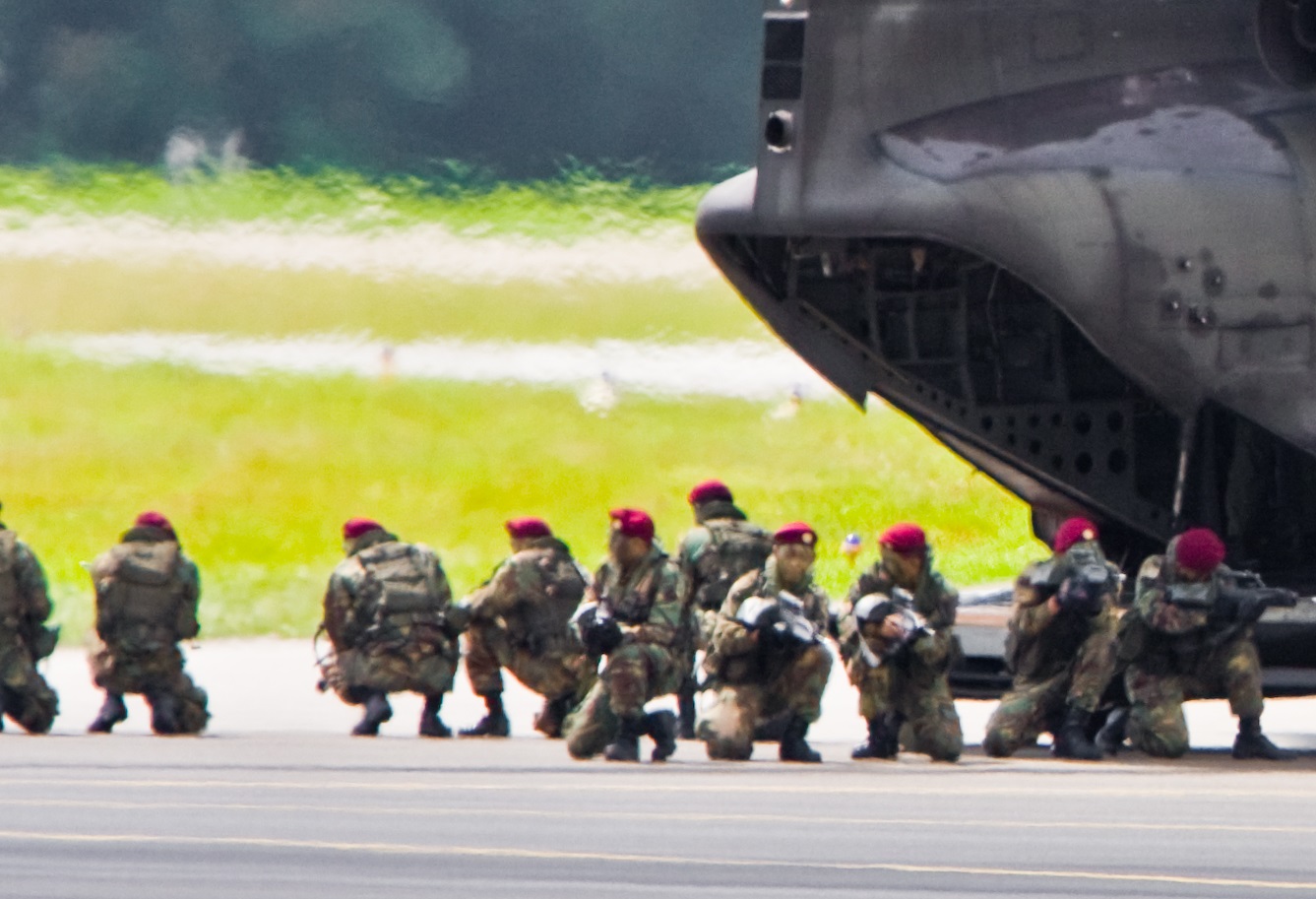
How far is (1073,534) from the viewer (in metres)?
15.2

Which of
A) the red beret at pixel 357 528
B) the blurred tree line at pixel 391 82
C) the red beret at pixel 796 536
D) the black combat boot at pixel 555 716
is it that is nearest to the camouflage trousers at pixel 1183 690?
the red beret at pixel 796 536

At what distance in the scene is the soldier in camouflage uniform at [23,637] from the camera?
1670cm

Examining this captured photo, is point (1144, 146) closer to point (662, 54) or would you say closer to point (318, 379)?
point (318, 379)

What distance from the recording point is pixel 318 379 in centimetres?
2927

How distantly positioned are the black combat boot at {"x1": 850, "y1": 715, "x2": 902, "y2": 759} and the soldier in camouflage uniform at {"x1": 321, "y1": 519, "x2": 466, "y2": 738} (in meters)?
2.55

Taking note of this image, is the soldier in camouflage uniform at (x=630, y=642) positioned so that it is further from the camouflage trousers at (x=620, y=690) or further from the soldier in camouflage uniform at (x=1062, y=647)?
the soldier in camouflage uniform at (x=1062, y=647)

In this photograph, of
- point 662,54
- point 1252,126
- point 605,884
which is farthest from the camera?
point 662,54

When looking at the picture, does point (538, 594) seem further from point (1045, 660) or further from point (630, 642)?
point (1045, 660)

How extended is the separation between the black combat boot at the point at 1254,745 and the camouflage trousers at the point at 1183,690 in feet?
0.23

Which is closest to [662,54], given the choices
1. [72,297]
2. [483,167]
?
[483,167]

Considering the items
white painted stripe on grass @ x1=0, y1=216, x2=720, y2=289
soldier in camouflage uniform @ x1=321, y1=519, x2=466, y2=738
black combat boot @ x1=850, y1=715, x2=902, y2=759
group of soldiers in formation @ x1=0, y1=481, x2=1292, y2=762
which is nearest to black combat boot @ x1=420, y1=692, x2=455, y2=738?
soldier in camouflage uniform @ x1=321, y1=519, x2=466, y2=738

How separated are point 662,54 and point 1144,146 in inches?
708

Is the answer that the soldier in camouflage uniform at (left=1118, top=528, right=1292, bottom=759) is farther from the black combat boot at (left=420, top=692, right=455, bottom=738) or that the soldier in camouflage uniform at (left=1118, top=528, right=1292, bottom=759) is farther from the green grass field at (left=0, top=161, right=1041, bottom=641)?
the green grass field at (left=0, top=161, right=1041, bottom=641)

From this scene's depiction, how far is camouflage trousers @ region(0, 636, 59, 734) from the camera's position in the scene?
55.0 ft
